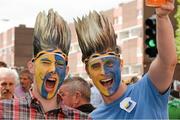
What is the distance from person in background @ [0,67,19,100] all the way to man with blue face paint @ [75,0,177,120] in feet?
5.28

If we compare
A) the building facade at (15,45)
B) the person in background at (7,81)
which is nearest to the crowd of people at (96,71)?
the person in background at (7,81)

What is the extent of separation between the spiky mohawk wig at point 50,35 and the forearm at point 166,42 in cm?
57

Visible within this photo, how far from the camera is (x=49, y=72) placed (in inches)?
159

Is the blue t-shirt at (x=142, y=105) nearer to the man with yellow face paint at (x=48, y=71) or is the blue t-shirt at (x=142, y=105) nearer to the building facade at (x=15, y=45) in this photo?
the man with yellow face paint at (x=48, y=71)

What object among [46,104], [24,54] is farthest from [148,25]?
[24,54]

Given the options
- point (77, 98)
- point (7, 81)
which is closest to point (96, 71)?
point (77, 98)

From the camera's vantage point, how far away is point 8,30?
104 m

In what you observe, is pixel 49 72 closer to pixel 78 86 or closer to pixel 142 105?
pixel 142 105

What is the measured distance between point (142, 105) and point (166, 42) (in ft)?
1.42

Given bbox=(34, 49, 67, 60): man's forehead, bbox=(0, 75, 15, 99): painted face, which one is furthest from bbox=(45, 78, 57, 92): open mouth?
bbox=(0, 75, 15, 99): painted face

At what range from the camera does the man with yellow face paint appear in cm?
366

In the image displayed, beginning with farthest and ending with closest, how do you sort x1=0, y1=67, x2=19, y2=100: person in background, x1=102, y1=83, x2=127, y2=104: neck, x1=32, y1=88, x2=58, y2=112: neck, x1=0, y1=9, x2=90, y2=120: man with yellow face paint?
x1=0, y1=67, x2=19, y2=100: person in background → x1=102, y1=83, x2=127, y2=104: neck → x1=32, y1=88, x2=58, y2=112: neck → x1=0, y1=9, x2=90, y2=120: man with yellow face paint

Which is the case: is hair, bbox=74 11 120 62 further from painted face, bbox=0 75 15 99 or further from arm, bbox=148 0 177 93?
painted face, bbox=0 75 15 99

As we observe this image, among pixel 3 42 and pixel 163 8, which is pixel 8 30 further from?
pixel 163 8
